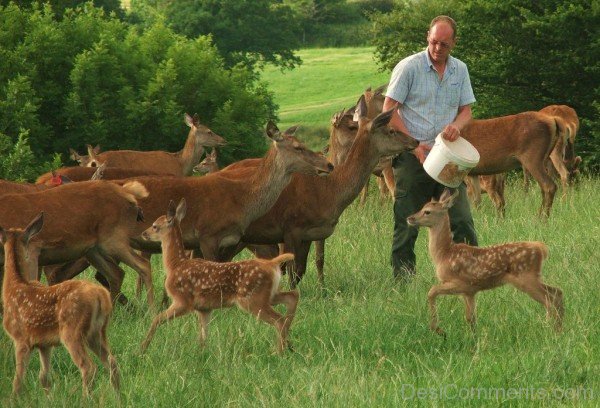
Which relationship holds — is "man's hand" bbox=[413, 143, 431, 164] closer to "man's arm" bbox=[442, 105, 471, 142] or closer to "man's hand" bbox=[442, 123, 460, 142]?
"man's arm" bbox=[442, 105, 471, 142]

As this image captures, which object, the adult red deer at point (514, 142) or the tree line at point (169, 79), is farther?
the tree line at point (169, 79)

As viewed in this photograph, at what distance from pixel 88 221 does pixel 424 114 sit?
2.96 meters

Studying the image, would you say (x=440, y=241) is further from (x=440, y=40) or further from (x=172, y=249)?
(x=440, y=40)

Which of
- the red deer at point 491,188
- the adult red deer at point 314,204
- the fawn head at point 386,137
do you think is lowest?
the red deer at point 491,188

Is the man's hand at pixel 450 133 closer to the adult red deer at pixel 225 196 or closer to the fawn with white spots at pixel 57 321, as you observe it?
the adult red deer at pixel 225 196

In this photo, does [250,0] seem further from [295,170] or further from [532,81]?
[295,170]

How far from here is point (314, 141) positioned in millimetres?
41719

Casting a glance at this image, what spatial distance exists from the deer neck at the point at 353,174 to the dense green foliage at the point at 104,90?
947cm

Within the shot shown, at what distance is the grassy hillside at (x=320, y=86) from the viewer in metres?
46.7

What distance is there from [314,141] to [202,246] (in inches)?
1269

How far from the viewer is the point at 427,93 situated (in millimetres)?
9969

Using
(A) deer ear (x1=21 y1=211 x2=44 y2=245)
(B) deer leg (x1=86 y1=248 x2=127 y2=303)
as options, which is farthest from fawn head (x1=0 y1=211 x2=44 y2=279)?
(B) deer leg (x1=86 y1=248 x2=127 y2=303)

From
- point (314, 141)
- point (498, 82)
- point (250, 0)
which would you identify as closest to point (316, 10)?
point (250, 0)

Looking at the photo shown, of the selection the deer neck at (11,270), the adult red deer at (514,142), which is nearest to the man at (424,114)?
the deer neck at (11,270)
